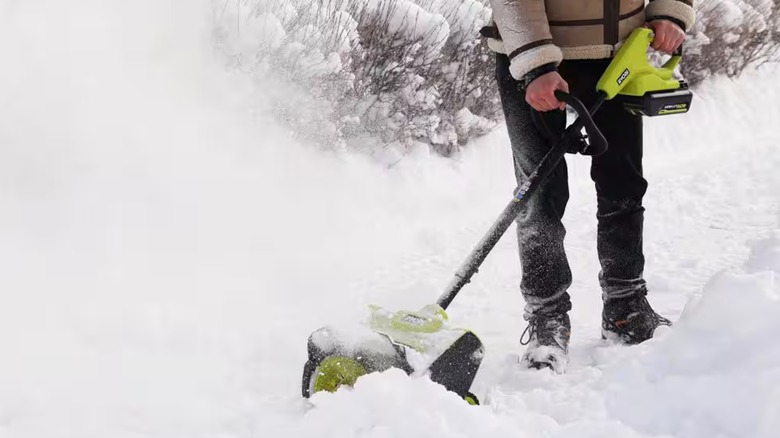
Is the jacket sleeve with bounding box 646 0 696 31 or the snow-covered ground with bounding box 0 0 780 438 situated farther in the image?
the jacket sleeve with bounding box 646 0 696 31

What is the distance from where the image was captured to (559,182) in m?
2.66

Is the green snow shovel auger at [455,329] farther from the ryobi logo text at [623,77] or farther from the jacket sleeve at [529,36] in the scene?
the jacket sleeve at [529,36]

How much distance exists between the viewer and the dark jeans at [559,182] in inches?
103

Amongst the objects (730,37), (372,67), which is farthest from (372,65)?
(730,37)

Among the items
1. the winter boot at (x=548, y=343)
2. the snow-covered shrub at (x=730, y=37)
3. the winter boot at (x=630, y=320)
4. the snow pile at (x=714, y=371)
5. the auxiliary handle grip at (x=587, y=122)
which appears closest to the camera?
the snow pile at (x=714, y=371)

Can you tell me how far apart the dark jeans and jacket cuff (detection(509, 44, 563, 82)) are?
192mm

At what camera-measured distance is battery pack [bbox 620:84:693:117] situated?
250 centimetres

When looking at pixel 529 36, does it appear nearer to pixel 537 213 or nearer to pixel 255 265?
pixel 537 213

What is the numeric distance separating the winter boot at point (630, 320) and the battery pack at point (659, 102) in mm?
693

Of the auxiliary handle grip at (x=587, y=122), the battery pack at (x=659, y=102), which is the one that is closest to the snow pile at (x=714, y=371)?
the auxiliary handle grip at (x=587, y=122)

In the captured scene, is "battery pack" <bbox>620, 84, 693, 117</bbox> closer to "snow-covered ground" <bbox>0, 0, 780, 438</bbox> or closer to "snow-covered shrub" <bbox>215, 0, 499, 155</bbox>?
"snow-covered ground" <bbox>0, 0, 780, 438</bbox>

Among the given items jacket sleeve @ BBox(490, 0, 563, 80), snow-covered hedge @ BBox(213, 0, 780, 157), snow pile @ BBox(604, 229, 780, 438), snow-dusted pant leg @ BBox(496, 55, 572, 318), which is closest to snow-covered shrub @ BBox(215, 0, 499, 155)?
snow-covered hedge @ BBox(213, 0, 780, 157)

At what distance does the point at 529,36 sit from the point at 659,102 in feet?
→ 1.68

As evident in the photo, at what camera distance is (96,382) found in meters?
→ 2.36
